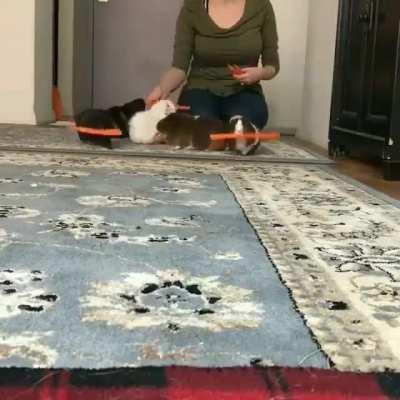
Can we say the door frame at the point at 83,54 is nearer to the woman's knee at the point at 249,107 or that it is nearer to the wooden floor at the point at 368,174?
the woman's knee at the point at 249,107

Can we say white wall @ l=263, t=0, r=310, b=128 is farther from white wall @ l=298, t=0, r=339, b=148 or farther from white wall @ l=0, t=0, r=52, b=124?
white wall @ l=0, t=0, r=52, b=124

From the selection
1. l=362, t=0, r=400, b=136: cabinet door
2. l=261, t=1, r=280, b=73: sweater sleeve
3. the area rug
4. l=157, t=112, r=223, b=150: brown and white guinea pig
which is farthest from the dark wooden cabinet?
l=157, t=112, r=223, b=150: brown and white guinea pig

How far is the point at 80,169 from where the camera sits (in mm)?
1618

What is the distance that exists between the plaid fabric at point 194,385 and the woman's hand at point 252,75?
5.99 feet

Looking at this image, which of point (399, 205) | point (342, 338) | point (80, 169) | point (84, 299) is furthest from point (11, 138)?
point (342, 338)

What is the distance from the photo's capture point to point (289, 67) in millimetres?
3236

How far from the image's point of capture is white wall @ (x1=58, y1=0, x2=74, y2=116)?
3.68 metres

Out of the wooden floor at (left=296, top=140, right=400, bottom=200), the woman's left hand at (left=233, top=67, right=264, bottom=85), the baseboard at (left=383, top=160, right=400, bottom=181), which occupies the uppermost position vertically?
the woman's left hand at (left=233, top=67, right=264, bottom=85)

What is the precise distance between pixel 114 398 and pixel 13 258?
38 cm

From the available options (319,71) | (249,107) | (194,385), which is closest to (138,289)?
(194,385)

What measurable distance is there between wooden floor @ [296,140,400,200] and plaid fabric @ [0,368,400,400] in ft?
3.29

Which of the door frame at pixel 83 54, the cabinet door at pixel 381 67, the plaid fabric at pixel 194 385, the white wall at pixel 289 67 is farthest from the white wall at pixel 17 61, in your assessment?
the plaid fabric at pixel 194 385

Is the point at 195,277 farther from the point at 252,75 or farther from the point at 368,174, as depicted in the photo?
the point at 252,75

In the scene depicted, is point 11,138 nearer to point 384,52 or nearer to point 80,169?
point 80,169
